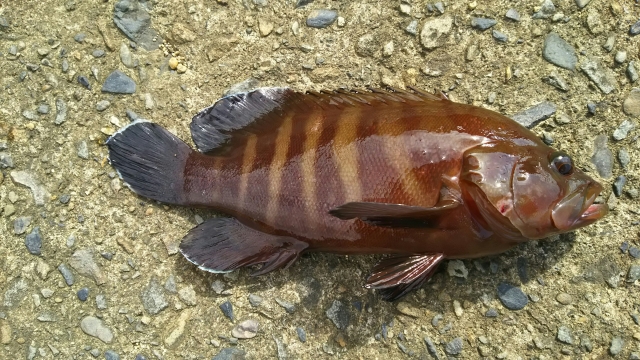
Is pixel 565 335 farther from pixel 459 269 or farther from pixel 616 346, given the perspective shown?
pixel 459 269

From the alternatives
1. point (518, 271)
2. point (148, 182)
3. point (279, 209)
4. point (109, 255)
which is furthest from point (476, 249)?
point (109, 255)

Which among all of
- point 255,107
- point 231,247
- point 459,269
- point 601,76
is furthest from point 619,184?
point 231,247

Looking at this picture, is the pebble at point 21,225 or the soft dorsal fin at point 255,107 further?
the pebble at point 21,225

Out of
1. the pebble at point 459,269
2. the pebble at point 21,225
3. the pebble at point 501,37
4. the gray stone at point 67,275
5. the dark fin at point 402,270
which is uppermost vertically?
the pebble at point 501,37

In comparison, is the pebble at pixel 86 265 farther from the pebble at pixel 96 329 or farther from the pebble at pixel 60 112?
the pebble at pixel 60 112

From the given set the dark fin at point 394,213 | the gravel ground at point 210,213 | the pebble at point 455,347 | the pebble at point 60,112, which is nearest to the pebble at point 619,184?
the gravel ground at point 210,213

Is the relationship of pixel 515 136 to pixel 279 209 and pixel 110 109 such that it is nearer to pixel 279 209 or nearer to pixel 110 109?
pixel 279 209
